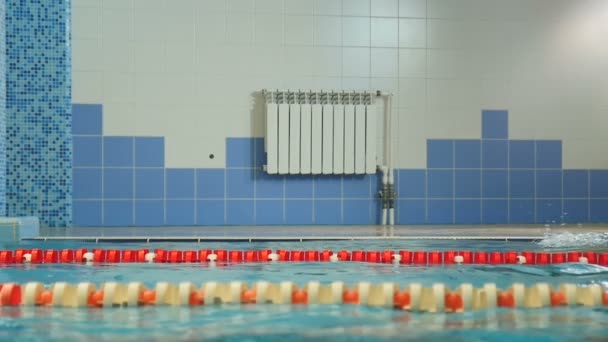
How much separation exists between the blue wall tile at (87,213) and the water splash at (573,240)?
5450 mm

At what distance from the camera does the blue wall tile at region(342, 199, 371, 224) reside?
34.0ft

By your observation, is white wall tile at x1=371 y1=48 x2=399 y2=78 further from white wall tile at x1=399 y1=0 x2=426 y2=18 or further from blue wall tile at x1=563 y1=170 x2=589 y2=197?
blue wall tile at x1=563 y1=170 x2=589 y2=197

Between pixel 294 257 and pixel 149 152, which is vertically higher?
pixel 149 152

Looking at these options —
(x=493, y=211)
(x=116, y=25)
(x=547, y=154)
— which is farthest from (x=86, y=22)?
(x=547, y=154)

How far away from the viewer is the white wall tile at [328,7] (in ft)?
34.0

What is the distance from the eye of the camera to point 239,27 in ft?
33.5

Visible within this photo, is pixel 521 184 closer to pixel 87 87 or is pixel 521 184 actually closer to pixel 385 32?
pixel 385 32

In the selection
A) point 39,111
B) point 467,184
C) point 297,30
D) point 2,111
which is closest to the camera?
point 2,111

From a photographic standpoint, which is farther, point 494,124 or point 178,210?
point 494,124

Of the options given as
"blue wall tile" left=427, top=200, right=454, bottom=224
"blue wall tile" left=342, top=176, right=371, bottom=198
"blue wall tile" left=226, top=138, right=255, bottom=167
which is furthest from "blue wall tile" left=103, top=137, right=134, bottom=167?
"blue wall tile" left=427, top=200, right=454, bottom=224

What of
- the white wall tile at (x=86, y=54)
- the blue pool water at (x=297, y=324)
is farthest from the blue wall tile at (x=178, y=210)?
the blue pool water at (x=297, y=324)

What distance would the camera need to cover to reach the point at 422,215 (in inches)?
414

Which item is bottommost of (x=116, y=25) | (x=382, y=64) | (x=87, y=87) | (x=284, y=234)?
(x=284, y=234)

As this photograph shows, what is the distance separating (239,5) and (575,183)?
5202 mm
